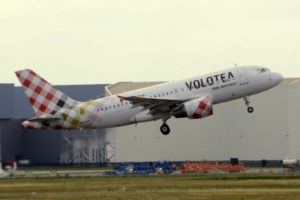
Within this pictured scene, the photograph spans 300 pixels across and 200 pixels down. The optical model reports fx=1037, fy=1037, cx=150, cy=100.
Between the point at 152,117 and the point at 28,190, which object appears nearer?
the point at 28,190

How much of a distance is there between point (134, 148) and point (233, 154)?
11.6 m

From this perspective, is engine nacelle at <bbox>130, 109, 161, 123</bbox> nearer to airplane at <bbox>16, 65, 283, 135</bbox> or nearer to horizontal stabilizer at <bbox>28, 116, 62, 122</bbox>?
airplane at <bbox>16, 65, 283, 135</bbox>

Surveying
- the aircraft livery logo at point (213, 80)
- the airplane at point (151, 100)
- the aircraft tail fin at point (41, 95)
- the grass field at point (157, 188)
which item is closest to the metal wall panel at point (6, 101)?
the aircraft tail fin at point (41, 95)

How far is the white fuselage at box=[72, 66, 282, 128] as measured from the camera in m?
82.9

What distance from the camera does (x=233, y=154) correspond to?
369 feet

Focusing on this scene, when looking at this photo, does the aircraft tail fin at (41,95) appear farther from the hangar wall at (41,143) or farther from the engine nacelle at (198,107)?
the engine nacelle at (198,107)

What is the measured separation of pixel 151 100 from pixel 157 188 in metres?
21.9

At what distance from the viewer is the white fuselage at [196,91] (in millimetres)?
82875

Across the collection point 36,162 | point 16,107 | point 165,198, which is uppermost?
point 16,107

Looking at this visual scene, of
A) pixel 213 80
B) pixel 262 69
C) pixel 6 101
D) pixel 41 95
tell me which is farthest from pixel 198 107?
pixel 6 101

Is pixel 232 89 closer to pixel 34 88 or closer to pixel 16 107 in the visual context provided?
pixel 34 88

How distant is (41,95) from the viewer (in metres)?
91.1

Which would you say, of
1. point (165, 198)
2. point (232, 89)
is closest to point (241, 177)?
point (232, 89)

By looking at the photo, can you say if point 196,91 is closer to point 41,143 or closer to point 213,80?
point 213,80
